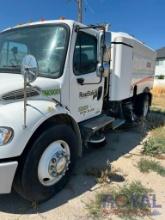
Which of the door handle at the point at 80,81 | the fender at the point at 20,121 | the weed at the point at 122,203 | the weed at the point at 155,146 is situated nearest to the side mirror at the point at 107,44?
the door handle at the point at 80,81

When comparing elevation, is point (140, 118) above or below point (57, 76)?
below

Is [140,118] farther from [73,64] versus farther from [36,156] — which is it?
[36,156]

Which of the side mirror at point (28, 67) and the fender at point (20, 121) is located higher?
the side mirror at point (28, 67)

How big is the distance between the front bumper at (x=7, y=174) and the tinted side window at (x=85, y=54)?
1895mm

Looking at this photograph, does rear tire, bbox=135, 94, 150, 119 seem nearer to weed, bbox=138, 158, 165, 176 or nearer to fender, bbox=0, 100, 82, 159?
weed, bbox=138, 158, 165, 176

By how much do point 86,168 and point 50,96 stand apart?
164cm

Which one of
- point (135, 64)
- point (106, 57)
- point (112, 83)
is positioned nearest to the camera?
point (106, 57)

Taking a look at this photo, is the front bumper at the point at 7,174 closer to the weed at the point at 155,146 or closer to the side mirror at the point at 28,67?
the side mirror at the point at 28,67

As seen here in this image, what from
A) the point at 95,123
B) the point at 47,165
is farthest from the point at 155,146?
the point at 47,165

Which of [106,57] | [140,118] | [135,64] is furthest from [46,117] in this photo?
[140,118]

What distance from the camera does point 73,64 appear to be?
4207 millimetres

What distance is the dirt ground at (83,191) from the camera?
11.0 feet

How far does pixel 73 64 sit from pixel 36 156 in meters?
1.62

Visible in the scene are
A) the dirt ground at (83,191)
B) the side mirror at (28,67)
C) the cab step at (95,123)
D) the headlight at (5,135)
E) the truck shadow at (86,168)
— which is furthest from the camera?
the cab step at (95,123)
